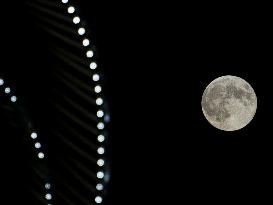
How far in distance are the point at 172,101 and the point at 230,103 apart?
1.41 metres

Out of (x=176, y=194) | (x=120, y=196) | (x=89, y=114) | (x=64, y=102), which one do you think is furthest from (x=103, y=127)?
(x=176, y=194)

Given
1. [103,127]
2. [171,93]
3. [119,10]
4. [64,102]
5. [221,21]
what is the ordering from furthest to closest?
[171,93]
[221,21]
[119,10]
[64,102]
[103,127]

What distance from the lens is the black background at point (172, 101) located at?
23.2 feet

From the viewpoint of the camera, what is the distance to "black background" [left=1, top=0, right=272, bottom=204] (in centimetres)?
706

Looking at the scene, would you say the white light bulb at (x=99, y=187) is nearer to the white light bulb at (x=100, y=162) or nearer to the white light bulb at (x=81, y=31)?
the white light bulb at (x=100, y=162)

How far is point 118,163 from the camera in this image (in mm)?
7492

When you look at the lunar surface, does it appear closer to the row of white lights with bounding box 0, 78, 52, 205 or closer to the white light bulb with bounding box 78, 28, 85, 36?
the row of white lights with bounding box 0, 78, 52, 205

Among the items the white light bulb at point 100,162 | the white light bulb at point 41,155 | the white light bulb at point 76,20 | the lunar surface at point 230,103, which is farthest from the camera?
the lunar surface at point 230,103

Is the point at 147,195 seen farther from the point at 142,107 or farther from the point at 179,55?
the point at 179,55

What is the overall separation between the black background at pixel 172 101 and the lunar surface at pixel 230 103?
794mm

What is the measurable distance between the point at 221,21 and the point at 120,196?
2896mm

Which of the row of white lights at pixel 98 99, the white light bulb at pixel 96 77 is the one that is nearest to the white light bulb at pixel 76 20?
the row of white lights at pixel 98 99

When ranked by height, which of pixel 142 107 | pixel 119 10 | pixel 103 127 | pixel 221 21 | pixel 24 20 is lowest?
pixel 103 127

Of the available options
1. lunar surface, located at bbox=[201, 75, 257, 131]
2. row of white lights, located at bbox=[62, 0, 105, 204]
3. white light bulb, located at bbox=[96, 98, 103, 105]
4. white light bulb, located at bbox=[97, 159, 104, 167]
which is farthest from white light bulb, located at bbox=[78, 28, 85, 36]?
lunar surface, located at bbox=[201, 75, 257, 131]
